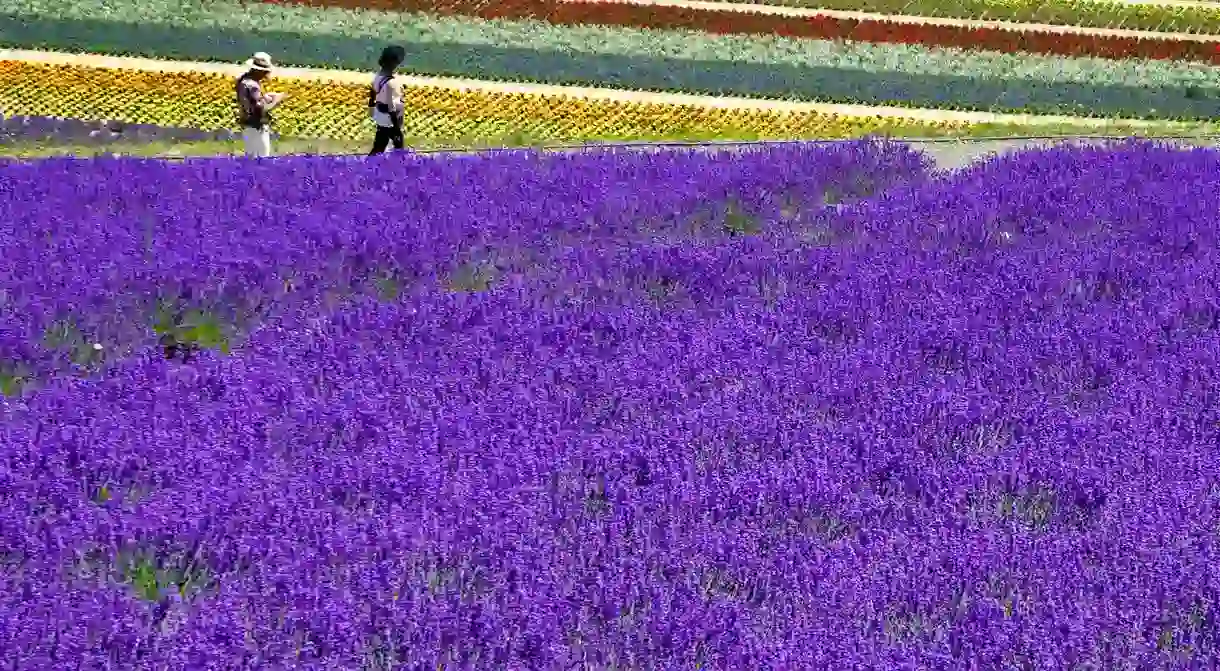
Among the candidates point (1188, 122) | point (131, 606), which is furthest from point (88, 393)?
point (1188, 122)

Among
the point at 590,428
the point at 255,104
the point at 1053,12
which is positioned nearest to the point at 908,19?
the point at 1053,12

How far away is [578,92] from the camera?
2022 centimetres

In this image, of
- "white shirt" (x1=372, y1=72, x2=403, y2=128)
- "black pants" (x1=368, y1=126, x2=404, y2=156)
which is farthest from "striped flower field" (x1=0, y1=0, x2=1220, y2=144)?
"white shirt" (x1=372, y1=72, x2=403, y2=128)

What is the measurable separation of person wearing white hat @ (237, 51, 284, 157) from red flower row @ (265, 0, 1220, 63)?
486 inches

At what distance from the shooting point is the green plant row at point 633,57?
21.0 metres

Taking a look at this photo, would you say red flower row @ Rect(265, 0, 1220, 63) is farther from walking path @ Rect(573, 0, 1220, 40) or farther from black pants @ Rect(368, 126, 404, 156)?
black pants @ Rect(368, 126, 404, 156)

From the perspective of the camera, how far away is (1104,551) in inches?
191

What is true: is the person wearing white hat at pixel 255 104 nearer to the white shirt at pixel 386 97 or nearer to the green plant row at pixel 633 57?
the white shirt at pixel 386 97

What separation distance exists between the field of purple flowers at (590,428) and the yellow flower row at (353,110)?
8.64 meters

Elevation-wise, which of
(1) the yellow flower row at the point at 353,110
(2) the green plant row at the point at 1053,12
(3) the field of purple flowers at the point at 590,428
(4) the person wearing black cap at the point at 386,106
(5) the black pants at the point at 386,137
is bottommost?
(2) the green plant row at the point at 1053,12

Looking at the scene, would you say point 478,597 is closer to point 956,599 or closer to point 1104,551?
point 956,599

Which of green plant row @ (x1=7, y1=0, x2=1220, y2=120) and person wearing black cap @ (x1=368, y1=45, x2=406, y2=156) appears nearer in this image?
person wearing black cap @ (x1=368, y1=45, x2=406, y2=156)

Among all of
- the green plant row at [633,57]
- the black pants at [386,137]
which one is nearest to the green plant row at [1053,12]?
the green plant row at [633,57]

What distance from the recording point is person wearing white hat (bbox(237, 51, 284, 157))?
12617mm
